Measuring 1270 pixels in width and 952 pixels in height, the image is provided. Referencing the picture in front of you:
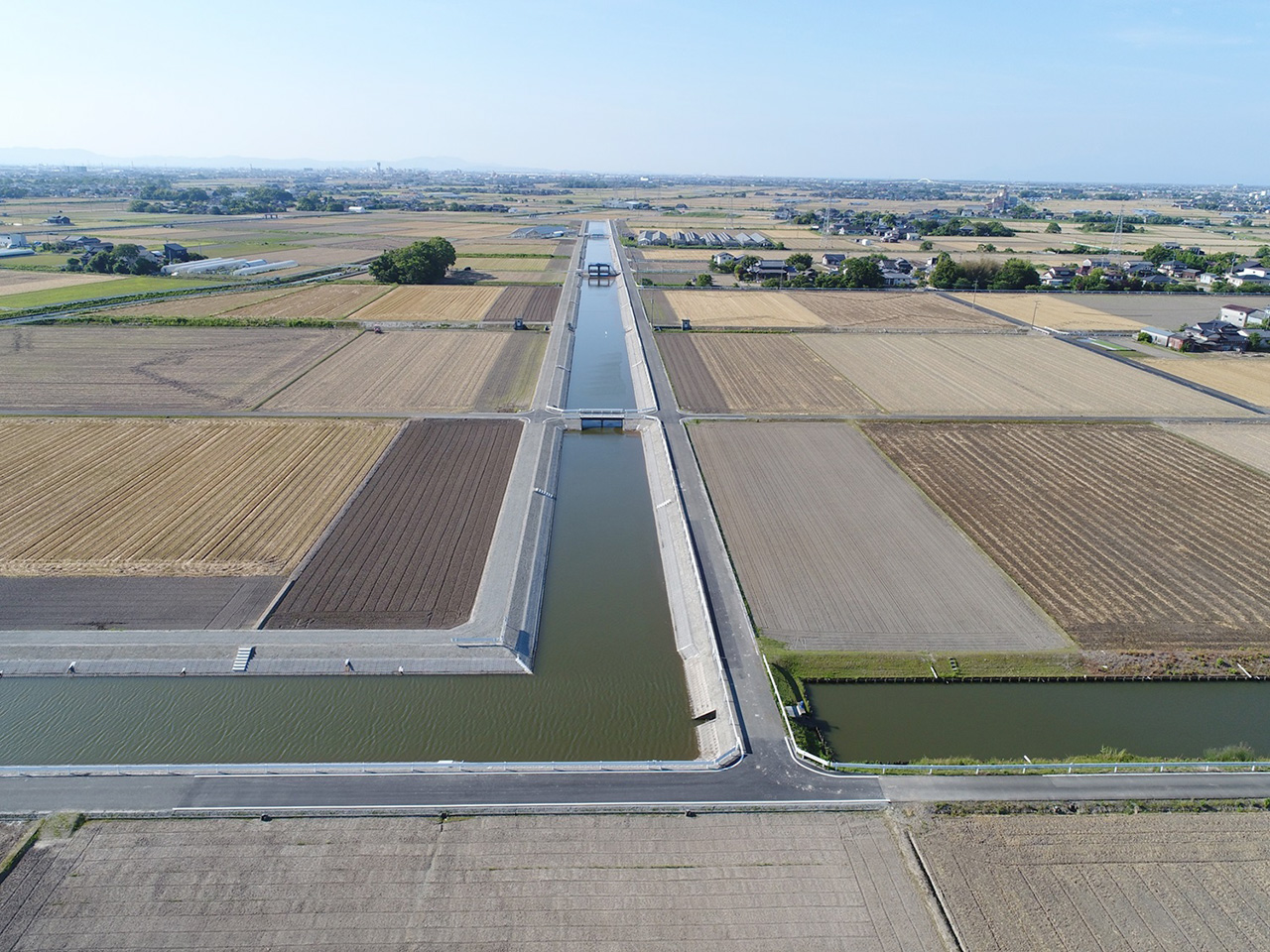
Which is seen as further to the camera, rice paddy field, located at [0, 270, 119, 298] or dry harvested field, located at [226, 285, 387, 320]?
rice paddy field, located at [0, 270, 119, 298]

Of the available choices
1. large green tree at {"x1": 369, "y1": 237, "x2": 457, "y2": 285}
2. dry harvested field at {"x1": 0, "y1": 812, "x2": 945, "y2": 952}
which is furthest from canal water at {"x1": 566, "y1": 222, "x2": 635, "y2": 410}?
dry harvested field at {"x1": 0, "y1": 812, "x2": 945, "y2": 952}

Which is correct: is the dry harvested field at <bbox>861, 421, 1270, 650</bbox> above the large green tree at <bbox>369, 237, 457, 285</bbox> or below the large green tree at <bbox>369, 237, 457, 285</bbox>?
below

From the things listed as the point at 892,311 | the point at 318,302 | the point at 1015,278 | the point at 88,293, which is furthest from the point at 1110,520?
the point at 88,293

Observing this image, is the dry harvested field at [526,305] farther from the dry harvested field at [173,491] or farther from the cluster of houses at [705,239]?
the cluster of houses at [705,239]

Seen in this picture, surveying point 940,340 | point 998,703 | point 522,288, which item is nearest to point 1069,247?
point 940,340

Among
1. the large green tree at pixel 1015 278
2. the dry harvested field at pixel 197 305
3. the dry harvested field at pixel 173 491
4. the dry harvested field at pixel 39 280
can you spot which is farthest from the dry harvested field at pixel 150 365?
the large green tree at pixel 1015 278

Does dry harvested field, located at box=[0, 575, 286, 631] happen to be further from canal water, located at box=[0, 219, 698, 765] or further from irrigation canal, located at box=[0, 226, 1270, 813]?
irrigation canal, located at box=[0, 226, 1270, 813]

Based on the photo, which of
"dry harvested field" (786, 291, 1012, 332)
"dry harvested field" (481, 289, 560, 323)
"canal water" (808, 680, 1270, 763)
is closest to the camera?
"canal water" (808, 680, 1270, 763)
